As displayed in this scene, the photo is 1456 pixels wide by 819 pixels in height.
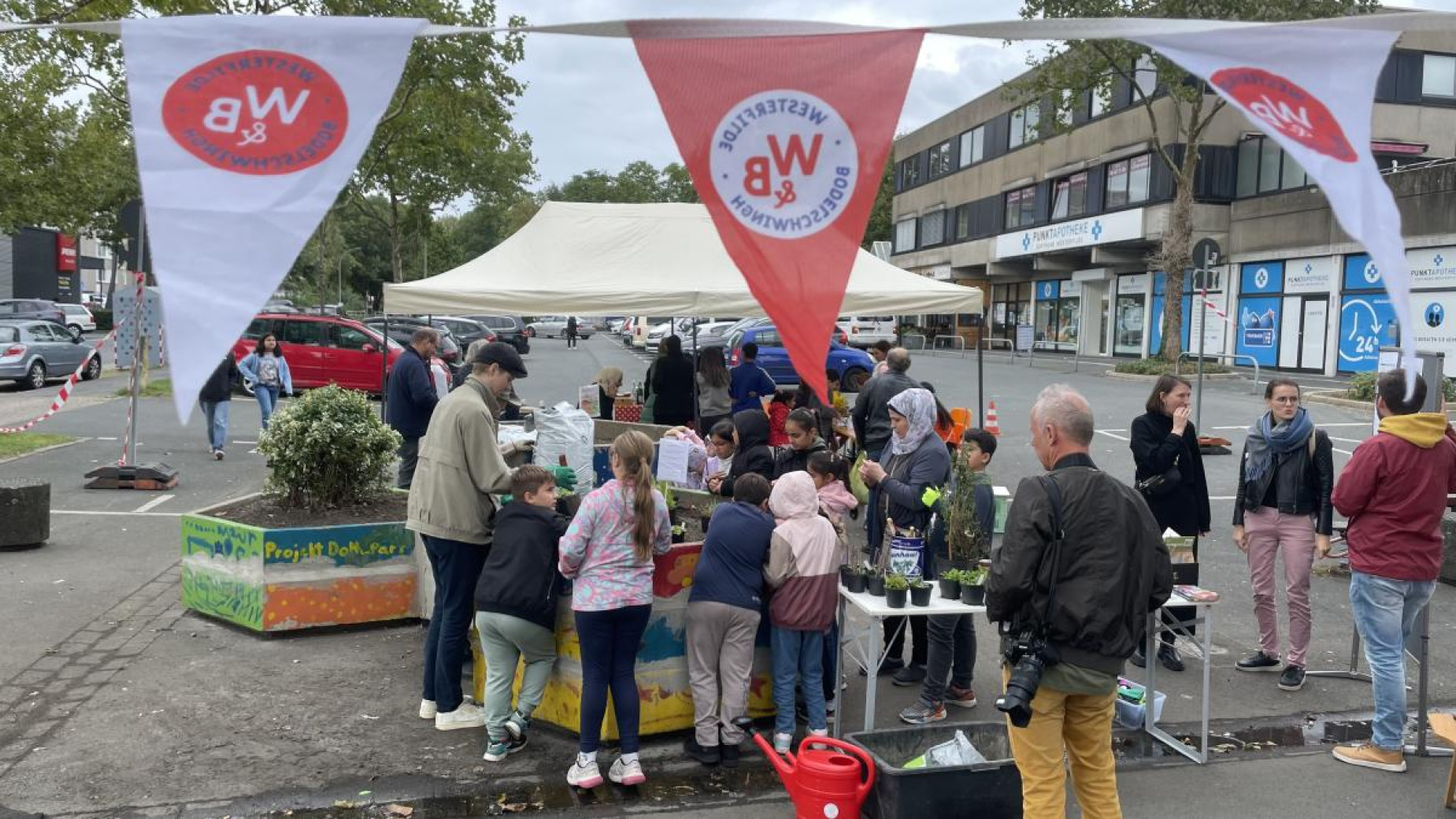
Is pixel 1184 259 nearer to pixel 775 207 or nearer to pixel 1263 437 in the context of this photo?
pixel 1263 437

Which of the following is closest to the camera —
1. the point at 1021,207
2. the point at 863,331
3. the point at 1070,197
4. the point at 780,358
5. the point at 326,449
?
the point at 326,449

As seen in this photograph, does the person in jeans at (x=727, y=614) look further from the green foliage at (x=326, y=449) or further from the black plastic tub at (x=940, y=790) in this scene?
the green foliage at (x=326, y=449)

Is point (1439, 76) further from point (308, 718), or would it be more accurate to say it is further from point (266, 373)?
point (308, 718)

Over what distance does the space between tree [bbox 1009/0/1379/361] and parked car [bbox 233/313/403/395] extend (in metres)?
16.7

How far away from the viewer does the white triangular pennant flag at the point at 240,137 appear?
270 centimetres

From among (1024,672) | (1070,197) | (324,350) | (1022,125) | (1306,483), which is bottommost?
(1024,672)

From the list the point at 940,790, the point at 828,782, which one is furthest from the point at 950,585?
the point at 828,782

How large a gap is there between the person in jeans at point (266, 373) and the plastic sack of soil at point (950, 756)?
1237 centimetres

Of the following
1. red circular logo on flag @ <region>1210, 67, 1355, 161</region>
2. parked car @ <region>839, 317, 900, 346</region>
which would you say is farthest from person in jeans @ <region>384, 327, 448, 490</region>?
parked car @ <region>839, 317, 900, 346</region>

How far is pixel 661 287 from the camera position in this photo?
932cm

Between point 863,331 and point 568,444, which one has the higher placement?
point 863,331

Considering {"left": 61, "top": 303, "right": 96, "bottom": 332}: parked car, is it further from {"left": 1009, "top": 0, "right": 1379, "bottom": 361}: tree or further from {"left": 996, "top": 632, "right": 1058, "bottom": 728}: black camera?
{"left": 996, "top": 632, "right": 1058, "bottom": 728}: black camera

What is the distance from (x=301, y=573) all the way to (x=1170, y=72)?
24.9m

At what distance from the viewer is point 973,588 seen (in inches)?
200
